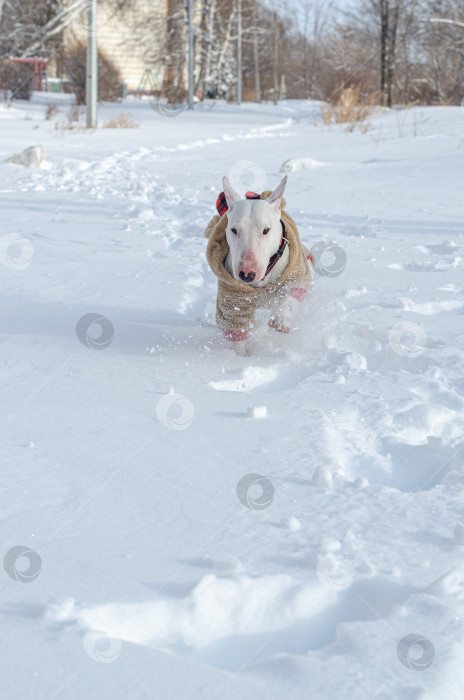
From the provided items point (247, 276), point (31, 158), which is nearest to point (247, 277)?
point (247, 276)

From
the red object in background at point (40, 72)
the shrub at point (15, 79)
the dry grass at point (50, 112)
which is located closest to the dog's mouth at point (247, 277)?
the dry grass at point (50, 112)

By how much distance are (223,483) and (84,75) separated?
2626 centimetres

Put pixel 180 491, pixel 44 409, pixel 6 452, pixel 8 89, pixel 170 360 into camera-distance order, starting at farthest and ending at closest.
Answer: pixel 8 89 < pixel 170 360 < pixel 44 409 < pixel 6 452 < pixel 180 491

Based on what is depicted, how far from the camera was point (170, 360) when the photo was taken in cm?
333

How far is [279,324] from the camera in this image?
11.3ft

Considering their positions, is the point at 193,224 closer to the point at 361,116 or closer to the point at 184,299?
the point at 184,299

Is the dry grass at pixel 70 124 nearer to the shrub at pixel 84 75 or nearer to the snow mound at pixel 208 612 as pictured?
the shrub at pixel 84 75

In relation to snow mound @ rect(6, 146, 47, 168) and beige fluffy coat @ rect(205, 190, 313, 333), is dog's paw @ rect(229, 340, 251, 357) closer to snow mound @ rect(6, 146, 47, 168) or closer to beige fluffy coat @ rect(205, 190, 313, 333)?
beige fluffy coat @ rect(205, 190, 313, 333)

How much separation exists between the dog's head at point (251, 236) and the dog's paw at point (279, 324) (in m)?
0.31

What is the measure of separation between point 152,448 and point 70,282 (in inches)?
93.1

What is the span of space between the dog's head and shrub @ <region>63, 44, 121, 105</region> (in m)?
24.1

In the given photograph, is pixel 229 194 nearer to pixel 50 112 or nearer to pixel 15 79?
pixel 50 112

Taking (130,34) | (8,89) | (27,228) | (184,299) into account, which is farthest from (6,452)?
(130,34)

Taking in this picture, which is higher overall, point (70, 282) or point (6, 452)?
point (70, 282)
